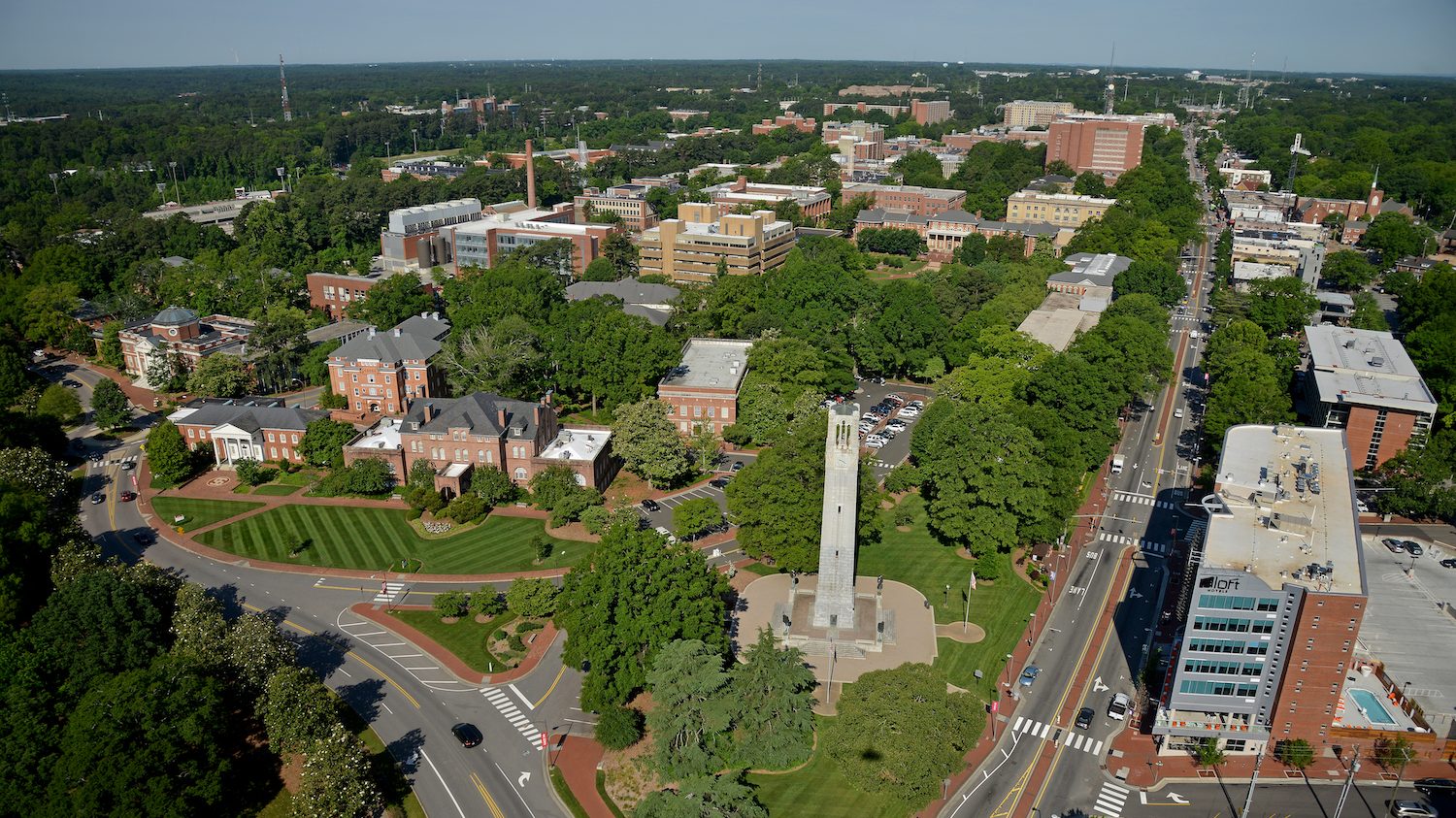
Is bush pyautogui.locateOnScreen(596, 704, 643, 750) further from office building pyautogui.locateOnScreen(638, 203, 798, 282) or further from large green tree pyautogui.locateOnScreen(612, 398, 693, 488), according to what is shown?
office building pyautogui.locateOnScreen(638, 203, 798, 282)

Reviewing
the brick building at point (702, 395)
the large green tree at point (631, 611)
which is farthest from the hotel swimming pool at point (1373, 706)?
the brick building at point (702, 395)

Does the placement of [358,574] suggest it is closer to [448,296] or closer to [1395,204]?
[448,296]

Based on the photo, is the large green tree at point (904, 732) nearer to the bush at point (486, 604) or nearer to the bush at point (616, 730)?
the bush at point (616, 730)

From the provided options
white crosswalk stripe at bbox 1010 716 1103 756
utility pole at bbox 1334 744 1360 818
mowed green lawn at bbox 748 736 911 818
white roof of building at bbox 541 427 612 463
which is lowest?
mowed green lawn at bbox 748 736 911 818

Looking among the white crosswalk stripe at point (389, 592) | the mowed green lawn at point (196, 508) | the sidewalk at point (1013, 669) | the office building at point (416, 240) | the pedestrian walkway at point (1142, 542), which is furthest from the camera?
the office building at point (416, 240)

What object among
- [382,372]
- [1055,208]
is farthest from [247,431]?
[1055,208]

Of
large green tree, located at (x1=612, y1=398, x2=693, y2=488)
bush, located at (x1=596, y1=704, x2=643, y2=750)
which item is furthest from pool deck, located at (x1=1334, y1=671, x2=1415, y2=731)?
large green tree, located at (x1=612, y1=398, x2=693, y2=488)

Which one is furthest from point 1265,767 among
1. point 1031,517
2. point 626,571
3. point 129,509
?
point 129,509

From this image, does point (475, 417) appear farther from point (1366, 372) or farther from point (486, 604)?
→ point (1366, 372)
